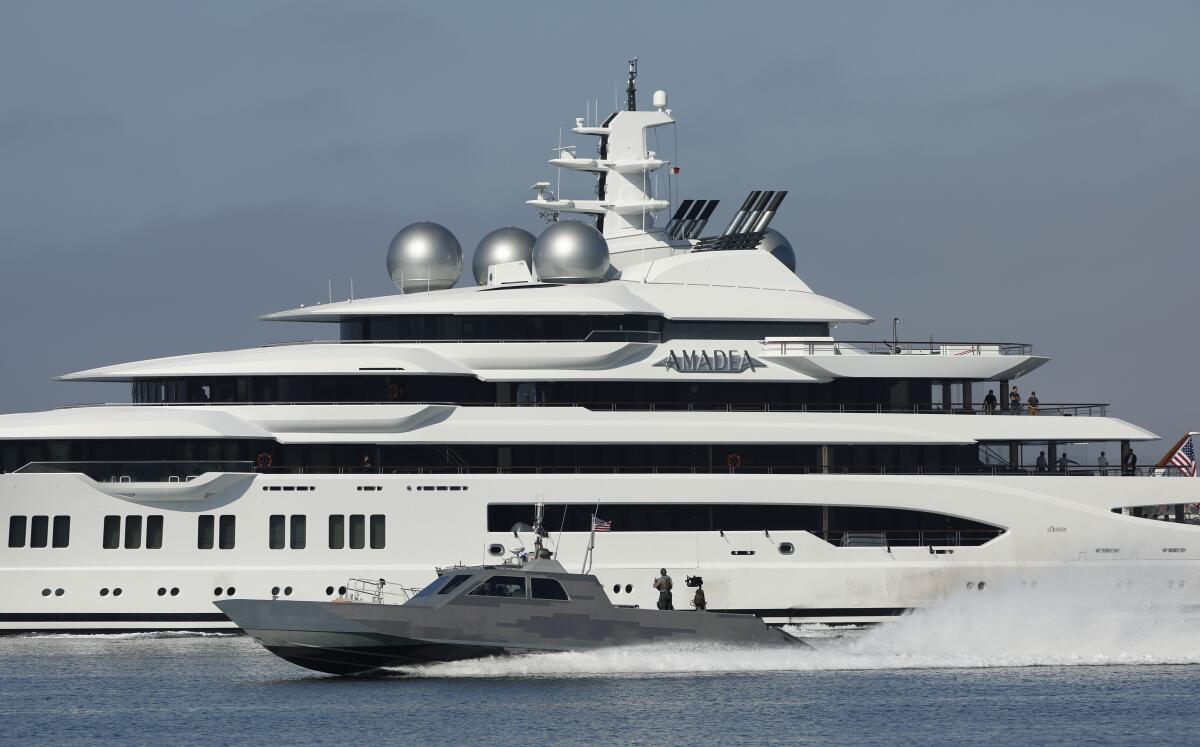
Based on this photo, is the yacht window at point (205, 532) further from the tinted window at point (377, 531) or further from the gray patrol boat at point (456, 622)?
the gray patrol boat at point (456, 622)

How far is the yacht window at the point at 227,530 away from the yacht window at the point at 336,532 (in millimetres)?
1844

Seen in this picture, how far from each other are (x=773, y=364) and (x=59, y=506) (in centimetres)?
1475

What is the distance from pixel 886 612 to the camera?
1529 inches

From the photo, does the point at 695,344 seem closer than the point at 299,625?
No

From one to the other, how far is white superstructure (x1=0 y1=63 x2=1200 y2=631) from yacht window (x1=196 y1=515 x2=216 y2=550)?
0.09 meters

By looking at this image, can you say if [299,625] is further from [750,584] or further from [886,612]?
[886,612]

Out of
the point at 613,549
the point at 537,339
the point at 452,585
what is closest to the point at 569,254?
the point at 537,339

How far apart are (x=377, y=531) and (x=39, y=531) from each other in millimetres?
6462

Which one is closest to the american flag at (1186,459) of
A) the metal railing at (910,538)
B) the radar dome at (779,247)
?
the metal railing at (910,538)

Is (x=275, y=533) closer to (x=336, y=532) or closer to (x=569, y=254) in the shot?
(x=336, y=532)

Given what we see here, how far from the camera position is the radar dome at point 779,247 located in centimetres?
4569

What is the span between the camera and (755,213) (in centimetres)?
4334

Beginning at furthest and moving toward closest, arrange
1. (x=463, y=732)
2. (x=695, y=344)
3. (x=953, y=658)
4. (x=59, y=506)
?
(x=695, y=344) < (x=59, y=506) < (x=953, y=658) < (x=463, y=732)

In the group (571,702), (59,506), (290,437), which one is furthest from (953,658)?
(59,506)
